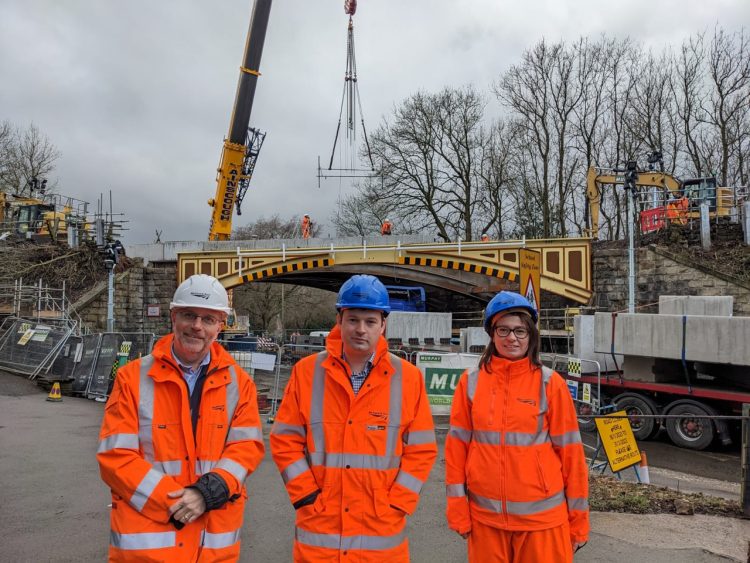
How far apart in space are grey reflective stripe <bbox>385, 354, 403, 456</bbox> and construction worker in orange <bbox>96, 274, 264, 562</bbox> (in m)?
0.64

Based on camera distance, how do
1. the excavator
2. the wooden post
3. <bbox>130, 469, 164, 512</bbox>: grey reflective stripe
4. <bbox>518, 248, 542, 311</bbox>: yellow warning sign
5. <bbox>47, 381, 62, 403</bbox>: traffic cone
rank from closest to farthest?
<bbox>130, 469, 164, 512</bbox>: grey reflective stripe → the wooden post → <bbox>518, 248, 542, 311</bbox>: yellow warning sign → <bbox>47, 381, 62, 403</bbox>: traffic cone → the excavator

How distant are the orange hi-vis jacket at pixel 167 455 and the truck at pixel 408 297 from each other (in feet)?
66.3

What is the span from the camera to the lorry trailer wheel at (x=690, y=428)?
9.97 meters

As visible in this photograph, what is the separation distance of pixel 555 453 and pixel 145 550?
1966mm

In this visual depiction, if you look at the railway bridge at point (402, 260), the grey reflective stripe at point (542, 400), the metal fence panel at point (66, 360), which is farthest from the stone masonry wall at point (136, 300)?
the grey reflective stripe at point (542, 400)

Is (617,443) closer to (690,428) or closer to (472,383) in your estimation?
(472,383)

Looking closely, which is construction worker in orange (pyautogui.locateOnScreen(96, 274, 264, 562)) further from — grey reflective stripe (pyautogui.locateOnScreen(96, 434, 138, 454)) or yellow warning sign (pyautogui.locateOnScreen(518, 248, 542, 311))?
yellow warning sign (pyautogui.locateOnScreen(518, 248, 542, 311))

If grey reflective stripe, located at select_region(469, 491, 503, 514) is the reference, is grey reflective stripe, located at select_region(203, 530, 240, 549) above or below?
below

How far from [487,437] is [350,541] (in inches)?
34.3

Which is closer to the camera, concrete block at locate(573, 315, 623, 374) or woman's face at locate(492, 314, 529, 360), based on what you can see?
woman's face at locate(492, 314, 529, 360)

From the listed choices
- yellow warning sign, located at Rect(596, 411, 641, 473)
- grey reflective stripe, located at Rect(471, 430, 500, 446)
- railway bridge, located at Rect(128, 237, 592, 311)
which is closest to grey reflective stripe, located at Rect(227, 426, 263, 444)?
grey reflective stripe, located at Rect(471, 430, 500, 446)

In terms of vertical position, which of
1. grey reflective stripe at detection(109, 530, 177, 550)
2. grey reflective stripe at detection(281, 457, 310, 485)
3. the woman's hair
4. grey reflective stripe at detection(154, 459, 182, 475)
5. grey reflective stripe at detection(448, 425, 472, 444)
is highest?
the woman's hair

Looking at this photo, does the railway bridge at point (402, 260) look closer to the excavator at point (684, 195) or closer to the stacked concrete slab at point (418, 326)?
the stacked concrete slab at point (418, 326)

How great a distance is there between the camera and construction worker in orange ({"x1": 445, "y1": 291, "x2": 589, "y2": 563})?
112 inches
